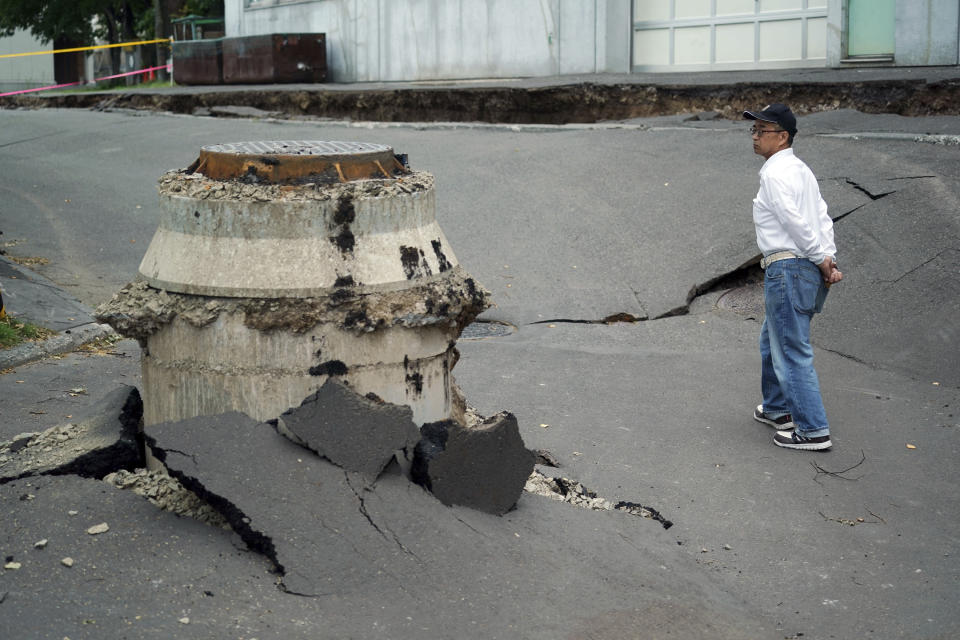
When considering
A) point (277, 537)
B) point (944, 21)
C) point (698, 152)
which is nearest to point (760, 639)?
point (277, 537)

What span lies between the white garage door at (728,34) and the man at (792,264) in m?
11.7

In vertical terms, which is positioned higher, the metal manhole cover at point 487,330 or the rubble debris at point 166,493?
the rubble debris at point 166,493

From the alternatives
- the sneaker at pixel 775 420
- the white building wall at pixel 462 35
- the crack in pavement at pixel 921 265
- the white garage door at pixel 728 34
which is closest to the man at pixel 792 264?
the sneaker at pixel 775 420

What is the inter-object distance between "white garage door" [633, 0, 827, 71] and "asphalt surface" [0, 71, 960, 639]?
152 inches

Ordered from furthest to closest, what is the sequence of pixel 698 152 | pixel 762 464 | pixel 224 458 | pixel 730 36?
pixel 730 36 < pixel 698 152 < pixel 762 464 < pixel 224 458

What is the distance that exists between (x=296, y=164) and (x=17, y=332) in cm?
428

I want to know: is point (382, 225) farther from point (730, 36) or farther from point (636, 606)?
point (730, 36)

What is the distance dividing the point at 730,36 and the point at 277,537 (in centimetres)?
1600

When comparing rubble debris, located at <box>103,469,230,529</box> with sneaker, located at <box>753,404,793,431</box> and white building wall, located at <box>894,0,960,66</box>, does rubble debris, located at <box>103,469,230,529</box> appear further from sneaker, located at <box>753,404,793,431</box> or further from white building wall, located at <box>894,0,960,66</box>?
white building wall, located at <box>894,0,960,66</box>

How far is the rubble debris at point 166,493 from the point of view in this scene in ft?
13.5

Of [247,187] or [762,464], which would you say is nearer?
[247,187]

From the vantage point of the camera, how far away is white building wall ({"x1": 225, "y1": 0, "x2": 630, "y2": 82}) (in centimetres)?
1942

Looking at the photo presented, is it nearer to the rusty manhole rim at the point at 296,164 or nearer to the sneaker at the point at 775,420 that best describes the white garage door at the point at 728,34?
the sneaker at the point at 775,420

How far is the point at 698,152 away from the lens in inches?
476
